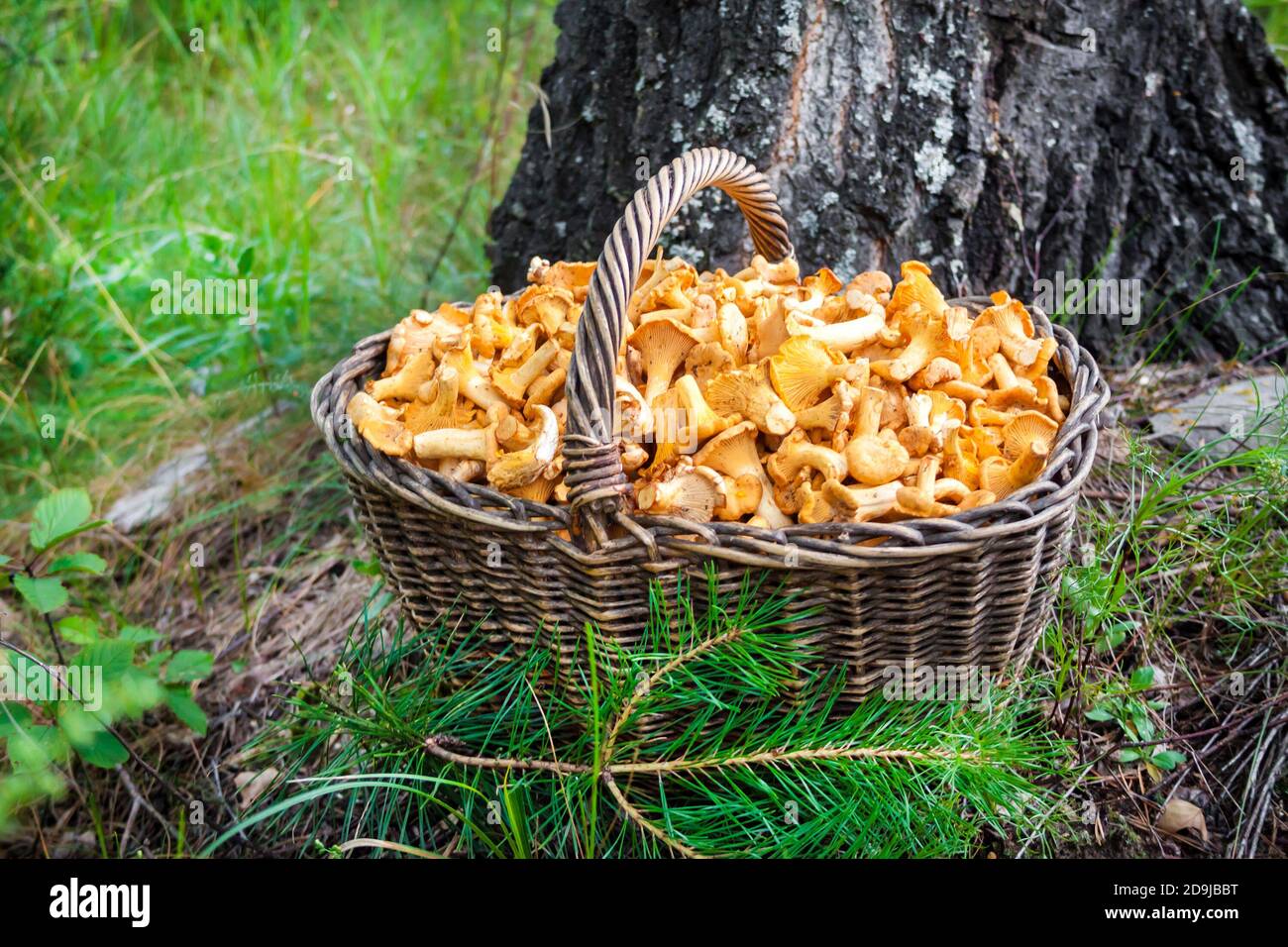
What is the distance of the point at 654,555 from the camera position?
169 cm

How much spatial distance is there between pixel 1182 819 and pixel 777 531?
1.09 m

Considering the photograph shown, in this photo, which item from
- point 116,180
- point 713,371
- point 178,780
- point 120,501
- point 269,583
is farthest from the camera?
point 116,180

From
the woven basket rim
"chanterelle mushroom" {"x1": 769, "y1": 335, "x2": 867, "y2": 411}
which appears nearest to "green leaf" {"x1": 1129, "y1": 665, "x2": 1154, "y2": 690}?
Answer: the woven basket rim

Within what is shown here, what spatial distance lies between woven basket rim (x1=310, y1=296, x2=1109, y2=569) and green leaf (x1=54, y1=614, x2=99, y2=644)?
816 millimetres

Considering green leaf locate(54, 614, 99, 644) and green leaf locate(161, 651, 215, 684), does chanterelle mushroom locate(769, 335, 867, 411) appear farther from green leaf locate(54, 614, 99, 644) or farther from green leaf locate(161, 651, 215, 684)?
green leaf locate(54, 614, 99, 644)

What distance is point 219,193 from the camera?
433cm

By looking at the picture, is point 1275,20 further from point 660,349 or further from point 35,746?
point 35,746

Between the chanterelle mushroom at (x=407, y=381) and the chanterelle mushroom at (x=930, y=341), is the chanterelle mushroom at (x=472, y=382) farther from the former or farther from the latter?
the chanterelle mushroom at (x=930, y=341)

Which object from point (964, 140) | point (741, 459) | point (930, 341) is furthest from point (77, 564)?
point (964, 140)

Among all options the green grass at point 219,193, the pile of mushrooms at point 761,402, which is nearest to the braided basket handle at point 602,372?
the pile of mushrooms at point 761,402

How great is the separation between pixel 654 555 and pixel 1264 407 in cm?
189

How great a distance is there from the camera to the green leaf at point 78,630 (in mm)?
2273
